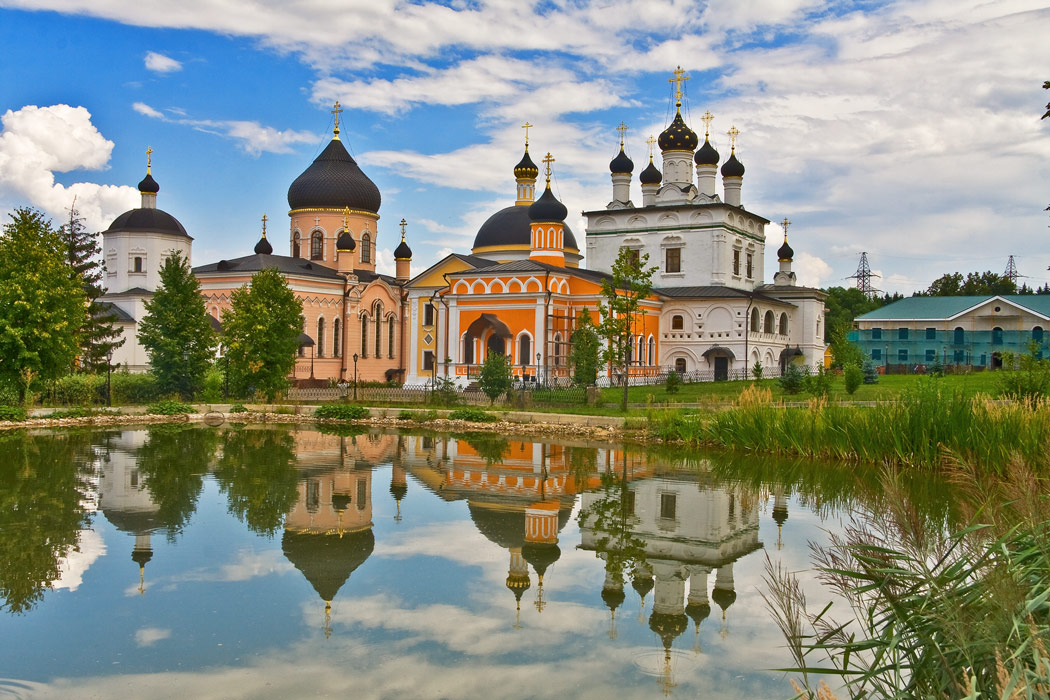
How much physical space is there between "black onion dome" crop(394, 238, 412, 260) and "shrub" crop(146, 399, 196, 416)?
23.6 metres

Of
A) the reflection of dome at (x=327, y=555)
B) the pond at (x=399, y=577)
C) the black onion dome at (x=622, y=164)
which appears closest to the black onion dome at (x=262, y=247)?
the black onion dome at (x=622, y=164)

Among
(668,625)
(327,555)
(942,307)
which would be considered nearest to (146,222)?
(327,555)

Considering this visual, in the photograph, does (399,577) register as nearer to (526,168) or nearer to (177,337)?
(177,337)

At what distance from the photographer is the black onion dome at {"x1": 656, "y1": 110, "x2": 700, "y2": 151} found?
42094 mm

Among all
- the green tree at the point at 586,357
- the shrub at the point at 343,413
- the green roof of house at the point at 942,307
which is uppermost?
the green roof of house at the point at 942,307

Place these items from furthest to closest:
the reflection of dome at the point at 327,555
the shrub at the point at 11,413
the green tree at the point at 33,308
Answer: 1. the green tree at the point at 33,308
2. the shrub at the point at 11,413
3. the reflection of dome at the point at 327,555

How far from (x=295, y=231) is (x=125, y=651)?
40.7m

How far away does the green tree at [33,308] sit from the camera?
2078 centimetres

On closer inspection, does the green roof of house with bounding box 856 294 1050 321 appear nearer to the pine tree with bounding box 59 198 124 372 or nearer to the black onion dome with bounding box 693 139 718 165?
the black onion dome with bounding box 693 139 718 165

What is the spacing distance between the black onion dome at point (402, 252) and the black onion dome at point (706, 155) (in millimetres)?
14797

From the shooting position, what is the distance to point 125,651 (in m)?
5.65

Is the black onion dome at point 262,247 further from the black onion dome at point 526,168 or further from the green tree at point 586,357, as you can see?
the green tree at point 586,357

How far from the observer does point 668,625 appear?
21.0 ft

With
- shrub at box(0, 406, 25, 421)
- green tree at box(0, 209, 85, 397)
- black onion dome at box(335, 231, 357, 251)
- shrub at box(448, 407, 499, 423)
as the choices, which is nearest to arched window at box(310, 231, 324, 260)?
black onion dome at box(335, 231, 357, 251)
